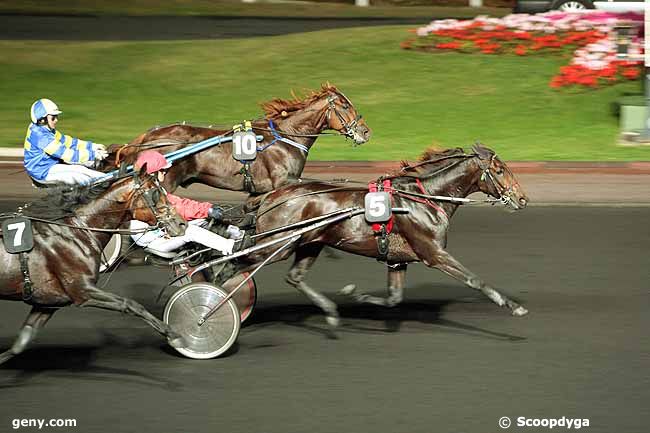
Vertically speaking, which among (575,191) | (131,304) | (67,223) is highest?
(67,223)

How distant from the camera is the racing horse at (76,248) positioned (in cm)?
787

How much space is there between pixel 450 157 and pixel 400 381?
2304 millimetres

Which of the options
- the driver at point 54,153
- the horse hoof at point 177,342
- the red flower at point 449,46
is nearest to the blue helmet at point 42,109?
the driver at point 54,153

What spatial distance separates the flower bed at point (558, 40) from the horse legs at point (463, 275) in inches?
464

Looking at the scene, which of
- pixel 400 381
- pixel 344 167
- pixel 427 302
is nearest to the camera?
pixel 400 381

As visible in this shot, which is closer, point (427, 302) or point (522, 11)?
point (427, 302)

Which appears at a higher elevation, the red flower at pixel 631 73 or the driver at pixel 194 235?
the driver at pixel 194 235

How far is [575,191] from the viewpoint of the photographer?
50.5 ft

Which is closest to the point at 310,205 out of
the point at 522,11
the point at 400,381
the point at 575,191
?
the point at 400,381

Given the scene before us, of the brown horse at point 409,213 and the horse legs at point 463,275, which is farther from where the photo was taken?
the brown horse at point 409,213

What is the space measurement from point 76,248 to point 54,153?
243 cm

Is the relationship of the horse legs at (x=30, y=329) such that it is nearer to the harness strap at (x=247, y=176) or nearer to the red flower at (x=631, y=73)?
the harness strap at (x=247, y=176)

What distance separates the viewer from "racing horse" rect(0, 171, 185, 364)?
787 cm

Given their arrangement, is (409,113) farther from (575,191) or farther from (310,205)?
(310,205)
